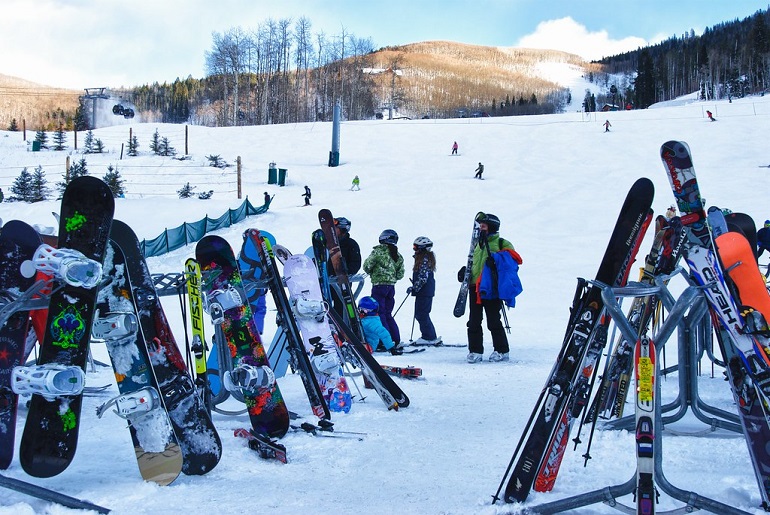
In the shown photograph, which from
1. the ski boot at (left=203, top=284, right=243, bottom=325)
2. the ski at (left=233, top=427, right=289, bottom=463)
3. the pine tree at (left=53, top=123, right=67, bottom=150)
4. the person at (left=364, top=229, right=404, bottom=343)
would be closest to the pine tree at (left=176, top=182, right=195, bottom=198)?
the pine tree at (left=53, top=123, right=67, bottom=150)

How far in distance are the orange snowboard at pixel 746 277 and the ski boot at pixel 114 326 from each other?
2714 millimetres

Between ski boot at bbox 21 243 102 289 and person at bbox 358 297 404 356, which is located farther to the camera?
person at bbox 358 297 404 356

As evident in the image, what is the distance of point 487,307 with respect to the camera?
269 inches

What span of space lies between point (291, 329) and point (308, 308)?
0.20 meters

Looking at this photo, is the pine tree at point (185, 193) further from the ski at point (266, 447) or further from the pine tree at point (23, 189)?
the ski at point (266, 447)

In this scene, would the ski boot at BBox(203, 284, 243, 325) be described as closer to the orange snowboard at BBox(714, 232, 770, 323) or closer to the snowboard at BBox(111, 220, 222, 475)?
the snowboard at BBox(111, 220, 222, 475)

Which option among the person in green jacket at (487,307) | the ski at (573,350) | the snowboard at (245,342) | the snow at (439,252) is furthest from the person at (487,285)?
the ski at (573,350)

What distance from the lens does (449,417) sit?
432 centimetres

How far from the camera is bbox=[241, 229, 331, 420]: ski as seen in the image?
407 cm

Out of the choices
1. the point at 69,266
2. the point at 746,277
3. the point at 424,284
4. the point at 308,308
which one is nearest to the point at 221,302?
the point at 308,308

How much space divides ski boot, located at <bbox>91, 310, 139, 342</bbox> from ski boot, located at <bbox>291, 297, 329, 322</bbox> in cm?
148

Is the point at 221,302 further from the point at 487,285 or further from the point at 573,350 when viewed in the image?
the point at 487,285

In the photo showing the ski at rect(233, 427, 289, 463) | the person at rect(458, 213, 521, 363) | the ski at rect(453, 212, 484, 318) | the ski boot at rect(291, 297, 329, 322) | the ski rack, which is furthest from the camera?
the ski at rect(453, 212, 484, 318)

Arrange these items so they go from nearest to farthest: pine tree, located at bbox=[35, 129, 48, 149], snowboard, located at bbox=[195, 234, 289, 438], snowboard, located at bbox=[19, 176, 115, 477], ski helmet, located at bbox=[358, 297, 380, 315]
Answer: snowboard, located at bbox=[19, 176, 115, 477]
snowboard, located at bbox=[195, 234, 289, 438]
ski helmet, located at bbox=[358, 297, 380, 315]
pine tree, located at bbox=[35, 129, 48, 149]
